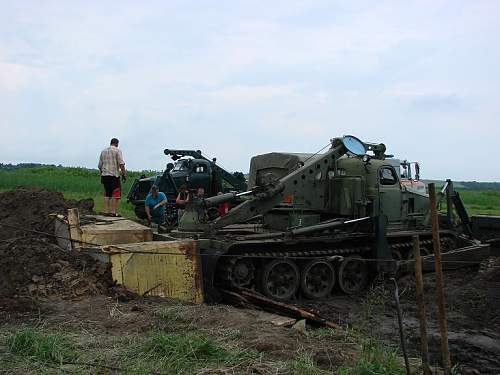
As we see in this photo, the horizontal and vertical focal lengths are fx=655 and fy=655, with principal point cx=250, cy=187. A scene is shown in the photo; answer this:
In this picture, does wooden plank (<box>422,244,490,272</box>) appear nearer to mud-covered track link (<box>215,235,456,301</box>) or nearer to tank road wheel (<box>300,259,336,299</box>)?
mud-covered track link (<box>215,235,456,301</box>)

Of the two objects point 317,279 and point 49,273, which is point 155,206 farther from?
point 49,273

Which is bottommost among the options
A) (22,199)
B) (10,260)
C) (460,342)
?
(460,342)

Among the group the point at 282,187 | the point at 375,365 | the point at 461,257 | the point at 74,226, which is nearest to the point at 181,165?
the point at 282,187

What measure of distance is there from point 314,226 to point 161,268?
366cm

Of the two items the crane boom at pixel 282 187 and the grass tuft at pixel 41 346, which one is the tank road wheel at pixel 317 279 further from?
the grass tuft at pixel 41 346

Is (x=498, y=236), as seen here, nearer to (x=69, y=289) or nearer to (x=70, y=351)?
(x=69, y=289)

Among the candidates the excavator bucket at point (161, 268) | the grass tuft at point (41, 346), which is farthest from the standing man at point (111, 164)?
the grass tuft at point (41, 346)

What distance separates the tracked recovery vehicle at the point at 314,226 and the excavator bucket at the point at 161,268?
2.29 feet

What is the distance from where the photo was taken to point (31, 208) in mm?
13789

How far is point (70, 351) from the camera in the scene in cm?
597

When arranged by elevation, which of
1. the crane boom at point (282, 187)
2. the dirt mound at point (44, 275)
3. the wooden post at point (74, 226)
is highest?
the crane boom at point (282, 187)

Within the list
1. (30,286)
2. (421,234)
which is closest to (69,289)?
(30,286)

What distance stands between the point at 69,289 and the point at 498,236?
33.3ft

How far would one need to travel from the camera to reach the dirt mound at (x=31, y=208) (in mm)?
12562
